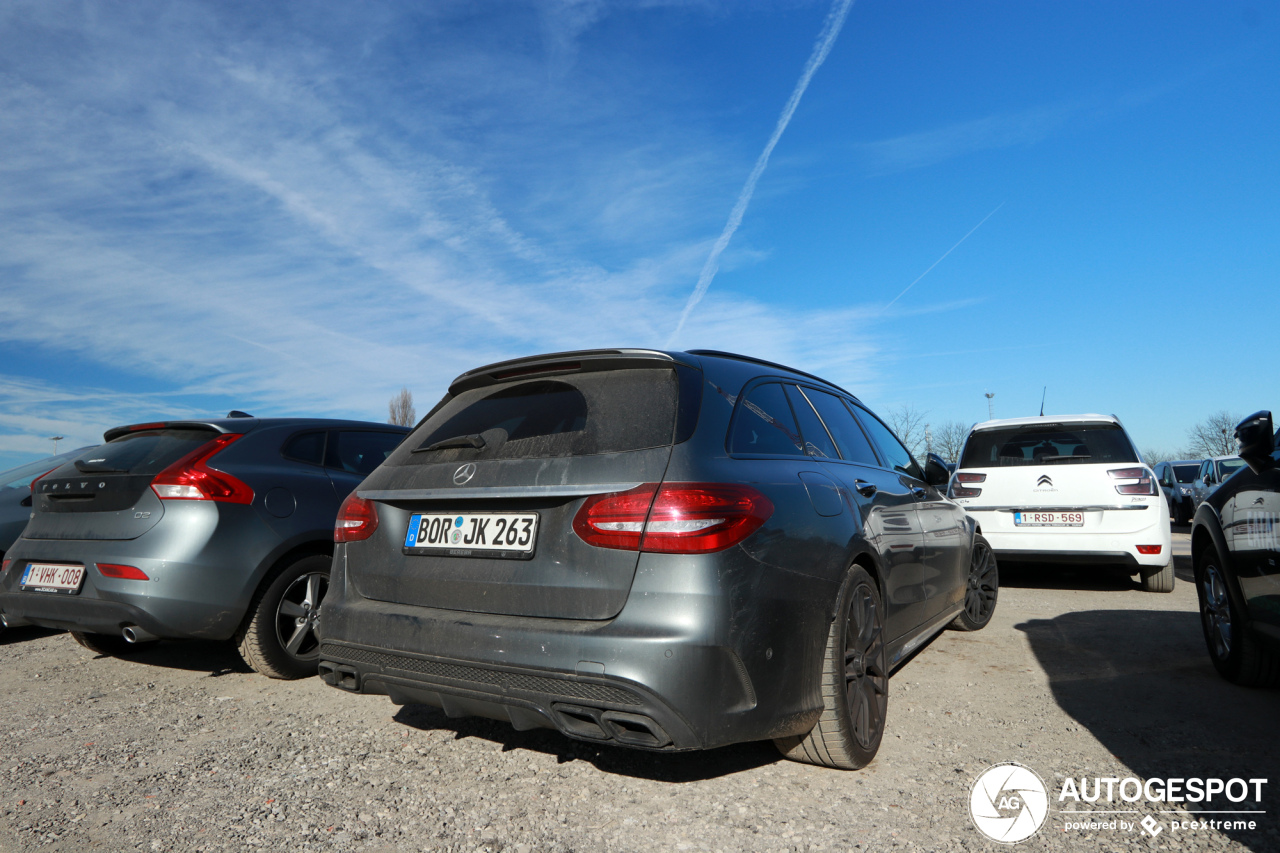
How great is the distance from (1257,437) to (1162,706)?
1372mm

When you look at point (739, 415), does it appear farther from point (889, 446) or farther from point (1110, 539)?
point (1110, 539)

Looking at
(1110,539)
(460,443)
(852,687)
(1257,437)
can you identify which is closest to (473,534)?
(460,443)

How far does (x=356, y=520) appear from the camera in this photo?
10.1 ft

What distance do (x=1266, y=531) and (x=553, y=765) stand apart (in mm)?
3444

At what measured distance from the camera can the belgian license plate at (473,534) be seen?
2.63 metres

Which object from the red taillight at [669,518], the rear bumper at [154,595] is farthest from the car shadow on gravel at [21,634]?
the red taillight at [669,518]

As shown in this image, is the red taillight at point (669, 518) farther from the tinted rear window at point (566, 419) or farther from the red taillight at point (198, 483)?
the red taillight at point (198, 483)

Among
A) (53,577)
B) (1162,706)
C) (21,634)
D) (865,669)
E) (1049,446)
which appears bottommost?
(21,634)

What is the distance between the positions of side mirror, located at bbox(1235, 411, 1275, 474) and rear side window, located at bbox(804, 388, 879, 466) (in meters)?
1.65

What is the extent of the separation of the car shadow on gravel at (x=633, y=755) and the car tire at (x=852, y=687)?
9.3 inches

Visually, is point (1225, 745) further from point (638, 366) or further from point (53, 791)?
point (53, 791)

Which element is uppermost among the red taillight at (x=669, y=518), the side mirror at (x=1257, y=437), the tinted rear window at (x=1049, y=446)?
the tinted rear window at (x=1049, y=446)

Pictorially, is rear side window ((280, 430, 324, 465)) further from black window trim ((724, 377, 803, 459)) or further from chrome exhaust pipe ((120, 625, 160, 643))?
black window trim ((724, 377, 803, 459))

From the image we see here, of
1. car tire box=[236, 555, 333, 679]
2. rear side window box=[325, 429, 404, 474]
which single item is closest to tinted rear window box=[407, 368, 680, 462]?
car tire box=[236, 555, 333, 679]
